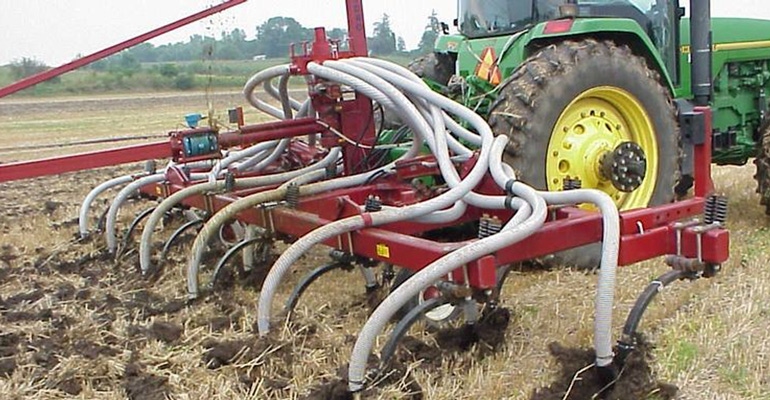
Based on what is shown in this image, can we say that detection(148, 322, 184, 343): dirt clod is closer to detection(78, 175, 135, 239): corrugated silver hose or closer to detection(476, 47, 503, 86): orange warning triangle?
detection(78, 175, 135, 239): corrugated silver hose

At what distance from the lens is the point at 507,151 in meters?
4.12

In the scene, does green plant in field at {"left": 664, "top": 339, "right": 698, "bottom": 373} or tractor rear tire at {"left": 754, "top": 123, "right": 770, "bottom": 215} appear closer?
green plant in field at {"left": 664, "top": 339, "right": 698, "bottom": 373}

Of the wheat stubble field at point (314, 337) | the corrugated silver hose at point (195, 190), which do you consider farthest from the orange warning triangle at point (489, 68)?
the wheat stubble field at point (314, 337)

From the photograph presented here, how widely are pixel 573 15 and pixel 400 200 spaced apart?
1.52 m

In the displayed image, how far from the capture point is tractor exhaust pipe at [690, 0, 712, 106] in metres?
4.92

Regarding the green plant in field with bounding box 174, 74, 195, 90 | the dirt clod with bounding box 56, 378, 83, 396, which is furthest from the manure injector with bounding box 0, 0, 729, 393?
the green plant in field with bounding box 174, 74, 195, 90

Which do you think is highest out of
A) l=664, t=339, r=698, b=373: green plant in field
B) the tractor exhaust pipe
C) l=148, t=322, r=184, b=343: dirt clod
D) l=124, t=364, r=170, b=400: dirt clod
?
the tractor exhaust pipe

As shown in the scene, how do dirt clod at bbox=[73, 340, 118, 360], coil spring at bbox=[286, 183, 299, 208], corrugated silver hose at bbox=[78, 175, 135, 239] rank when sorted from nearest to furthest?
dirt clod at bbox=[73, 340, 118, 360] → coil spring at bbox=[286, 183, 299, 208] → corrugated silver hose at bbox=[78, 175, 135, 239]

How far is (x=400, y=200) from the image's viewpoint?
12.8ft

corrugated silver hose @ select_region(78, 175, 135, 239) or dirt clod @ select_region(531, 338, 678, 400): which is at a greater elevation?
corrugated silver hose @ select_region(78, 175, 135, 239)

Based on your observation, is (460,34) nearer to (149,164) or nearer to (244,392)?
(149,164)

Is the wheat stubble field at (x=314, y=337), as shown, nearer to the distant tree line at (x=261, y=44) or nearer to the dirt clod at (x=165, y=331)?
the dirt clod at (x=165, y=331)

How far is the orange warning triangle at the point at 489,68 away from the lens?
4.79 m

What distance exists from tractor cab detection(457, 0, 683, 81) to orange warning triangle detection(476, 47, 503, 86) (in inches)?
10.1
